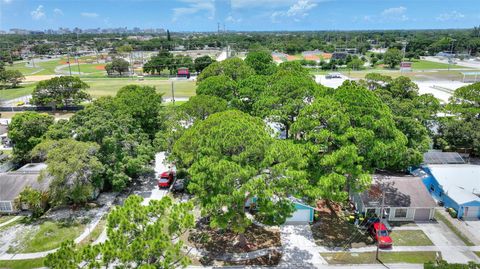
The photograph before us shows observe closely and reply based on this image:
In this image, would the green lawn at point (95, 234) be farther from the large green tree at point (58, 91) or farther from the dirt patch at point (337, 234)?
the large green tree at point (58, 91)

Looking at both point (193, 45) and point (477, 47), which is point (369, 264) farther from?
point (193, 45)

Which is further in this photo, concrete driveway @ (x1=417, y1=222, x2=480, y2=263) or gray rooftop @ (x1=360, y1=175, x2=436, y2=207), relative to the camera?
gray rooftop @ (x1=360, y1=175, x2=436, y2=207)

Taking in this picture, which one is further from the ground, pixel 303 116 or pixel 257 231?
pixel 303 116

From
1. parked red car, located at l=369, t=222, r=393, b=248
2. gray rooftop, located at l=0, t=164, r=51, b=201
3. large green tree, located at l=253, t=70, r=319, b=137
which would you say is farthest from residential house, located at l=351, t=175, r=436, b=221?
gray rooftop, located at l=0, t=164, r=51, b=201

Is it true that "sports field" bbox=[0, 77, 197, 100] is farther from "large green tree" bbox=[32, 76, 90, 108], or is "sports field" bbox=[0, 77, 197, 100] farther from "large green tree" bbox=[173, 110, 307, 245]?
"large green tree" bbox=[173, 110, 307, 245]

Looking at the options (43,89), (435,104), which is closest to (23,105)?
(43,89)

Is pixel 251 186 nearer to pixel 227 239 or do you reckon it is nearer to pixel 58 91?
pixel 227 239
